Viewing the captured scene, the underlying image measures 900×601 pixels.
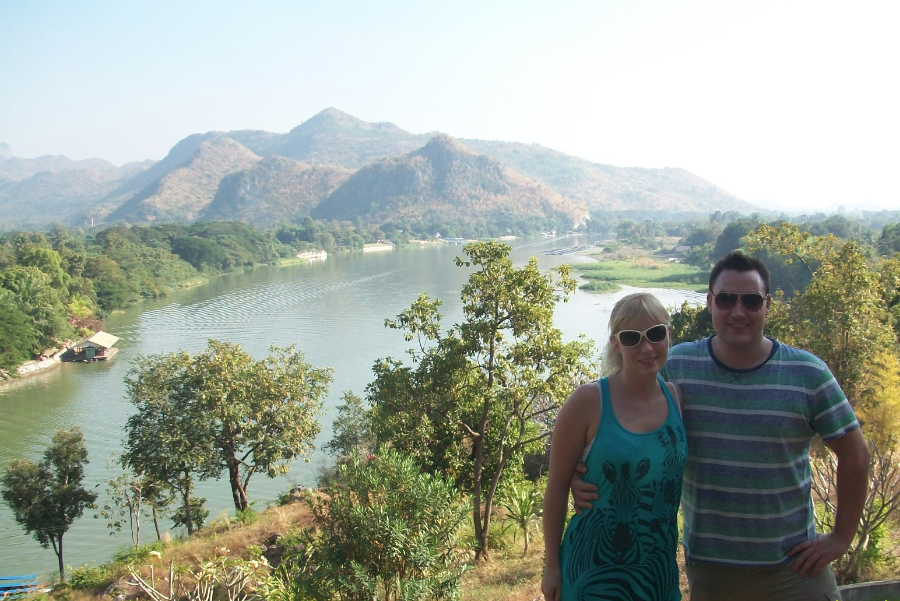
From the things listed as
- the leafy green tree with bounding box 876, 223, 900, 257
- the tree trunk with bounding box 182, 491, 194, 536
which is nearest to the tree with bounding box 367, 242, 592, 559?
the tree trunk with bounding box 182, 491, 194, 536

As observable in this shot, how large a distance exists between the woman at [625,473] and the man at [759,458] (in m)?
0.07

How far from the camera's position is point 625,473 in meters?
1.25

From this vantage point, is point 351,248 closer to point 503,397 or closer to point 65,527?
point 65,527

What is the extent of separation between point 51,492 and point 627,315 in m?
9.61

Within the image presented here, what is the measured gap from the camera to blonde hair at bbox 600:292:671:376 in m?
1.33

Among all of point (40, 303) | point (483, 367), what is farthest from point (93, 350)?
point (483, 367)

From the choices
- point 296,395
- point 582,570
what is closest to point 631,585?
point 582,570

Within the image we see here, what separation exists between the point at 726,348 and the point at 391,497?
197 centimetres

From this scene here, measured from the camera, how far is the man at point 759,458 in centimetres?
132

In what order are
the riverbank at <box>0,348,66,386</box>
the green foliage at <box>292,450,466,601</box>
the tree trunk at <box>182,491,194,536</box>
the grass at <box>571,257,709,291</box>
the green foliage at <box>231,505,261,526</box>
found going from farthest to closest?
the grass at <box>571,257,709,291</box> < the riverbank at <box>0,348,66,386</box> < the tree trunk at <box>182,491,194,536</box> < the green foliage at <box>231,505,261,526</box> < the green foliage at <box>292,450,466,601</box>

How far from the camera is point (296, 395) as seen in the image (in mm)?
9375

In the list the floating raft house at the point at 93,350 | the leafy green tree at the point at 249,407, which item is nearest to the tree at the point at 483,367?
the leafy green tree at the point at 249,407

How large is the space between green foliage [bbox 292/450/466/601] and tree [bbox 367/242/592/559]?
68.1 inches

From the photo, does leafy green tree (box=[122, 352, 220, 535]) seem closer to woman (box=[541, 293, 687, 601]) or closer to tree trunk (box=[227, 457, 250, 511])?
tree trunk (box=[227, 457, 250, 511])
